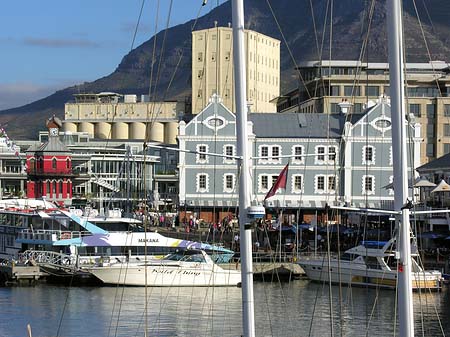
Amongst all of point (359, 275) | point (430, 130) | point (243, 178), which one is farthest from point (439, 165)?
point (243, 178)

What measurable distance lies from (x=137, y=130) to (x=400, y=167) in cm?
16548

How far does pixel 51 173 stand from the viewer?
12044cm

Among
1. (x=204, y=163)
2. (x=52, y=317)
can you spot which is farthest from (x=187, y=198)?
(x=52, y=317)

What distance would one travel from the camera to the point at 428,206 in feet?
288

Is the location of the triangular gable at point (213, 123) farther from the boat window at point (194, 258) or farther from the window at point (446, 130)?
the window at point (446, 130)

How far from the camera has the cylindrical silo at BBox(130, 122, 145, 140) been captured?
188250 mm

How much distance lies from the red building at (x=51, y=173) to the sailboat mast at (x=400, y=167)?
97.2 metres

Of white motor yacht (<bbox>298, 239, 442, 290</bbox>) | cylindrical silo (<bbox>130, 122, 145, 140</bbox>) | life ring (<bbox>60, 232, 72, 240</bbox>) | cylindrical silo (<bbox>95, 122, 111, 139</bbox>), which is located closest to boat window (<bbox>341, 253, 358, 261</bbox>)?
white motor yacht (<bbox>298, 239, 442, 290</bbox>)

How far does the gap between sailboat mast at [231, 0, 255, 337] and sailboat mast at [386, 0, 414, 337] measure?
332 cm

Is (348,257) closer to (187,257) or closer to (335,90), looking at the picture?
(187,257)

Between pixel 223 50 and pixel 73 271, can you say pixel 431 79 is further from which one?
pixel 73 271

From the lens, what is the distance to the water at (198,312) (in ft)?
168

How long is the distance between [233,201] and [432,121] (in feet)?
143

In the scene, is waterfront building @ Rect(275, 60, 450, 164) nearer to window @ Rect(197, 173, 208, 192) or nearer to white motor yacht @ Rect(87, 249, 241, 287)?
window @ Rect(197, 173, 208, 192)
